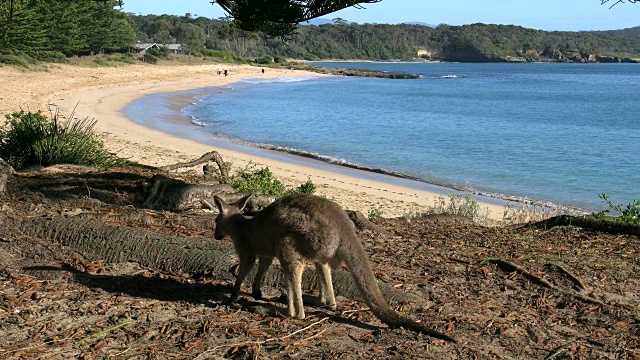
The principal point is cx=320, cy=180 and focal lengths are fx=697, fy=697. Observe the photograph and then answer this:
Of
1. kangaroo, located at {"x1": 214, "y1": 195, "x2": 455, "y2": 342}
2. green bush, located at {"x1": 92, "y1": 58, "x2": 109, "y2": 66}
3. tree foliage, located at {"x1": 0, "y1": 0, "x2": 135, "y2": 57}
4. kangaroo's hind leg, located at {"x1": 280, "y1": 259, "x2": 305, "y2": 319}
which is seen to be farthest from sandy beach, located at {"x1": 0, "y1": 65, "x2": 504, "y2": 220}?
kangaroo's hind leg, located at {"x1": 280, "y1": 259, "x2": 305, "y2": 319}

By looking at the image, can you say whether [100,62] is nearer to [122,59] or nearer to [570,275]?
[122,59]

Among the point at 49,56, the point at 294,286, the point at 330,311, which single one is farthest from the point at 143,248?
the point at 49,56

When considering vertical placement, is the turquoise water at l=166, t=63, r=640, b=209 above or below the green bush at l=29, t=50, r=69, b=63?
below

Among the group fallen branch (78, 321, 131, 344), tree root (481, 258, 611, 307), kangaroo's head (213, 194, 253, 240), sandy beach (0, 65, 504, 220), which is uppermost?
kangaroo's head (213, 194, 253, 240)

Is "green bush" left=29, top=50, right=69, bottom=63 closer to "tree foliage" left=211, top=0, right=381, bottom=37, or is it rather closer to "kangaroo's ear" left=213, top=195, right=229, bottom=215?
"tree foliage" left=211, top=0, right=381, bottom=37

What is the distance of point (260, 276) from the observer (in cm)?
527

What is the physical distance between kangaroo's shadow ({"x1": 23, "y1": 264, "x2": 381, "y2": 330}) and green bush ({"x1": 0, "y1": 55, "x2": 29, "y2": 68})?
46.5m

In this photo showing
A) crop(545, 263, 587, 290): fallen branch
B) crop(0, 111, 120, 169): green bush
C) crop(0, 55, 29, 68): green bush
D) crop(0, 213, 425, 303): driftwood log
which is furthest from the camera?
crop(0, 55, 29, 68): green bush

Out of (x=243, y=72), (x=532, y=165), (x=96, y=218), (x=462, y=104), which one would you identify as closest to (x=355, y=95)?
(x=462, y=104)

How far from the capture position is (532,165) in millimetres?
27953

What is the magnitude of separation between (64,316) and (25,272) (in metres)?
0.98

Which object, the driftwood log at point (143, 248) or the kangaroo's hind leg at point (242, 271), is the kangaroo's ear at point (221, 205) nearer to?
the kangaroo's hind leg at point (242, 271)

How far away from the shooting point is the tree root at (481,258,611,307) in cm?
554

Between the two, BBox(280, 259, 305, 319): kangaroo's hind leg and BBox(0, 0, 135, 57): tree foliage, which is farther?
BBox(0, 0, 135, 57): tree foliage
